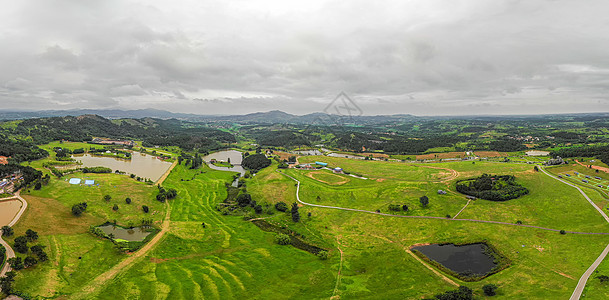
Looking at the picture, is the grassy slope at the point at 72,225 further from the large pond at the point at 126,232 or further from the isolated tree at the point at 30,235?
the large pond at the point at 126,232

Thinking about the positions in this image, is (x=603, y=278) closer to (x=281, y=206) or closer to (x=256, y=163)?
(x=281, y=206)

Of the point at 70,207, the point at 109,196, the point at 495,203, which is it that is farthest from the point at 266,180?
the point at 495,203

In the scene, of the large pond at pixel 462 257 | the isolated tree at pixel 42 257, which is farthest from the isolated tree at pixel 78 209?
the large pond at pixel 462 257

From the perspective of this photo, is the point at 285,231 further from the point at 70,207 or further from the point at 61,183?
the point at 61,183

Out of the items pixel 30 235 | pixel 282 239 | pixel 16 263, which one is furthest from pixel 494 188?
pixel 30 235

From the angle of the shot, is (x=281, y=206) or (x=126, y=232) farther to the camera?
(x=281, y=206)
